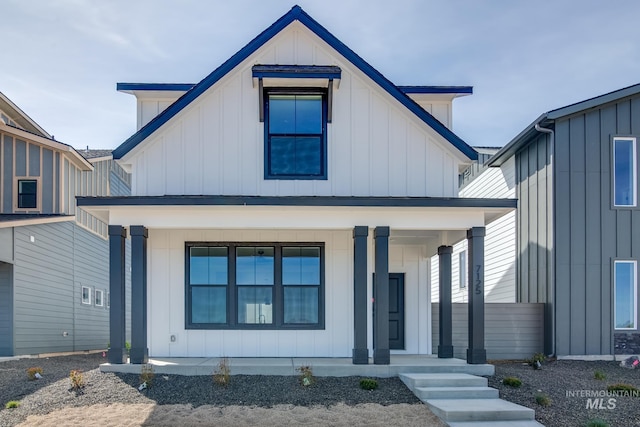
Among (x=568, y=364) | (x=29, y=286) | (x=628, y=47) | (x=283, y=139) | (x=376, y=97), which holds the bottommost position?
(x=568, y=364)

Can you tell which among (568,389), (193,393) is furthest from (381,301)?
(193,393)

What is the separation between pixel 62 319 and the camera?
53.7ft

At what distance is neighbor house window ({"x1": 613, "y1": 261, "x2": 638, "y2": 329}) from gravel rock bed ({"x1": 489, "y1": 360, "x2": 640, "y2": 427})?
1.14 metres

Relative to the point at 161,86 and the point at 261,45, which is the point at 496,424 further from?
the point at 161,86

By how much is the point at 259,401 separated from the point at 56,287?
10580 millimetres

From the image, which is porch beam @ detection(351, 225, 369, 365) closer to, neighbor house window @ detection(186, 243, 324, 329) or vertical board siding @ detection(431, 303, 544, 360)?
neighbor house window @ detection(186, 243, 324, 329)

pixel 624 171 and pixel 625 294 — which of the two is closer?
pixel 625 294

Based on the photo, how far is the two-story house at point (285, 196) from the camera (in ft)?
33.0

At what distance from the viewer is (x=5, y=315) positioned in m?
13.6

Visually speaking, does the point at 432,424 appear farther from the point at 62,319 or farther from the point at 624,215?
the point at 62,319

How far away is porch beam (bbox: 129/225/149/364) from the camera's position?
31.9ft

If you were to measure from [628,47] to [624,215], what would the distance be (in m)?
4.60

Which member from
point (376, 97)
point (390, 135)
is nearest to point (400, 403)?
point (390, 135)

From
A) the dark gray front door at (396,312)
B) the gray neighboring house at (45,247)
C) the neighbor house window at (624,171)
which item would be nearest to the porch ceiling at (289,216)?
the dark gray front door at (396,312)
